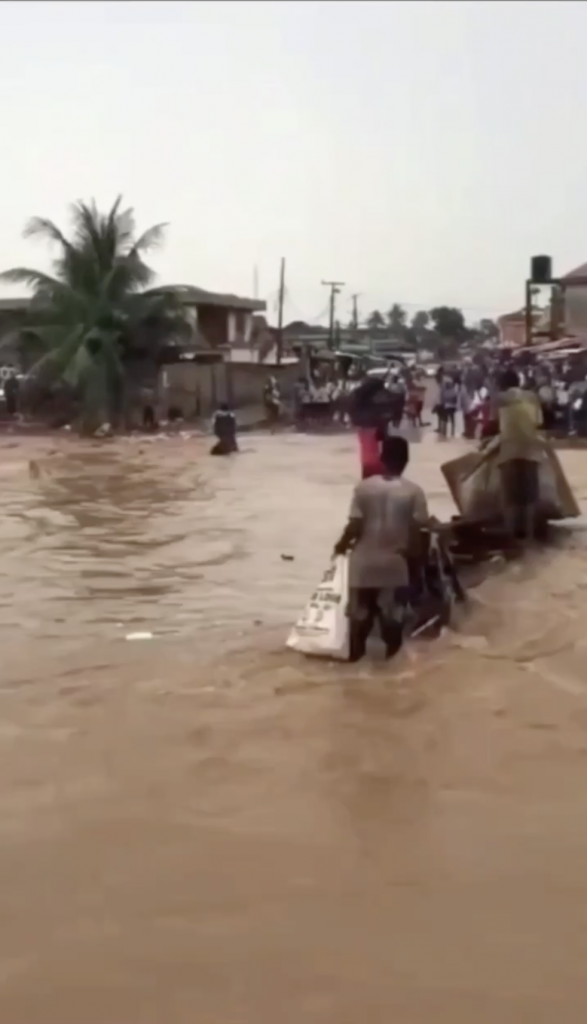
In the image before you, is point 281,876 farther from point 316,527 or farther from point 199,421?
point 199,421

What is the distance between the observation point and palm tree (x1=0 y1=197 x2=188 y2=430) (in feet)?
101

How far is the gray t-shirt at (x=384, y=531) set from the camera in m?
6.85

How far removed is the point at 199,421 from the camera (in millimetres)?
33750

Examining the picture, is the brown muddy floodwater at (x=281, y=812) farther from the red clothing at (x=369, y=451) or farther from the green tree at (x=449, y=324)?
the green tree at (x=449, y=324)

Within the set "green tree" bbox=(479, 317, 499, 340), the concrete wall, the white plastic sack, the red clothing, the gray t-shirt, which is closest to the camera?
the gray t-shirt

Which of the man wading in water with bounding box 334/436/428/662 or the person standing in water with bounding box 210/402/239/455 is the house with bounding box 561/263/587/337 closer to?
the person standing in water with bounding box 210/402/239/455

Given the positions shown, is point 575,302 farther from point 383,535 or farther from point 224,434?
point 383,535

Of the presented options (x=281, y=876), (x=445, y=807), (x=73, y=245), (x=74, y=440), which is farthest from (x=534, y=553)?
(x=73, y=245)

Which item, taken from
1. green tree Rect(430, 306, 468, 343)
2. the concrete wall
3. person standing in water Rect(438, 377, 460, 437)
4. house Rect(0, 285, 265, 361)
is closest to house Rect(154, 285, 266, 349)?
house Rect(0, 285, 265, 361)

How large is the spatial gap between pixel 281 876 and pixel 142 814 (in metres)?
0.87

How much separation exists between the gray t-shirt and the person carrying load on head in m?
3.64

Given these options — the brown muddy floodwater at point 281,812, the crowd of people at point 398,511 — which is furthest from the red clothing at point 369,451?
the brown muddy floodwater at point 281,812

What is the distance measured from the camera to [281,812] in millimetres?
5266

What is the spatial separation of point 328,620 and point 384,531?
0.72 meters
